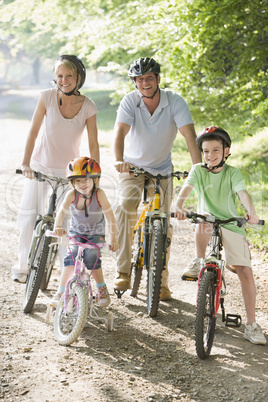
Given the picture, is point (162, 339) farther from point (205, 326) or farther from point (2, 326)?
point (2, 326)

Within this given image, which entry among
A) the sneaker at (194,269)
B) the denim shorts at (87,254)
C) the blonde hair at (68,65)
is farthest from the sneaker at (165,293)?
the blonde hair at (68,65)

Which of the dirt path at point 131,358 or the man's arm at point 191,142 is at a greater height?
the man's arm at point 191,142

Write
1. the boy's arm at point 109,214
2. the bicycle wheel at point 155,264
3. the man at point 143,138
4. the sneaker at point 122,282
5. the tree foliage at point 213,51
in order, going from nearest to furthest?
1. the boy's arm at point 109,214
2. the bicycle wheel at point 155,264
3. the man at point 143,138
4. the sneaker at point 122,282
5. the tree foliage at point 213,51

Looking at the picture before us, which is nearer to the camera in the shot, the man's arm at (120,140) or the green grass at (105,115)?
the man's arm at (120,140)

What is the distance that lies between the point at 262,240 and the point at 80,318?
14.3 ft

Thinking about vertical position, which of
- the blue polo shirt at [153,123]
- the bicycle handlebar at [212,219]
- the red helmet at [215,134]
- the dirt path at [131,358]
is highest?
the blue polo shirt at [153,123]

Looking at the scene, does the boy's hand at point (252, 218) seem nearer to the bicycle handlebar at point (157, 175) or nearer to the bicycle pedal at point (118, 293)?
the bicycle handlebar at point (157, 175)

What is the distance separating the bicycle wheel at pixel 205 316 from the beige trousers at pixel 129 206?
134 cm

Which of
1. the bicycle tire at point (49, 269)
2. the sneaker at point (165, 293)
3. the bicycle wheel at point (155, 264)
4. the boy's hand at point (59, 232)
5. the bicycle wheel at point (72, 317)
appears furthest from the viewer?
the sneaker at point (165, 293)

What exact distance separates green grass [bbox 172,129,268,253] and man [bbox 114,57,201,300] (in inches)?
110

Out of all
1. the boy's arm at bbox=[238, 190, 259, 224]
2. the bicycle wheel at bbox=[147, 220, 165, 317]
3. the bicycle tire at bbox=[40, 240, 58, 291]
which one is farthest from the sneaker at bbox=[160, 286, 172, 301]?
the boy's arm at bbox=[238, 190, 259, 224]

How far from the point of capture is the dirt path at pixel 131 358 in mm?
3895

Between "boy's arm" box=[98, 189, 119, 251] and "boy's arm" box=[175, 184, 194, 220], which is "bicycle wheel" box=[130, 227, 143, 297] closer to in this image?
"boy's arm" box=[98, 189, 119, 251]

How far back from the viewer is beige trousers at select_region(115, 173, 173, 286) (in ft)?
19.1
